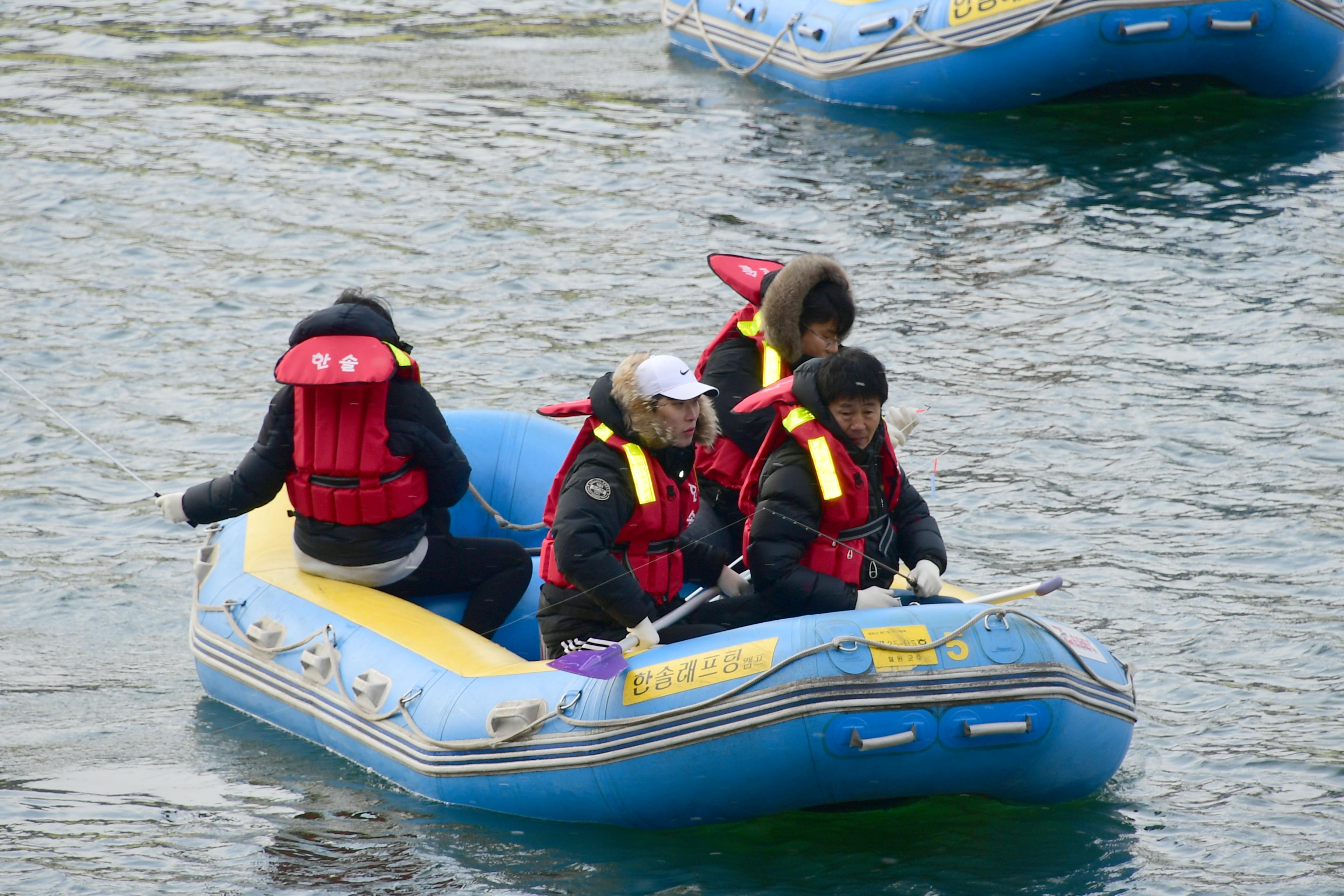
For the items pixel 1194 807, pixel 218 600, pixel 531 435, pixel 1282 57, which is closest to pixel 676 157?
pixel 1282 57

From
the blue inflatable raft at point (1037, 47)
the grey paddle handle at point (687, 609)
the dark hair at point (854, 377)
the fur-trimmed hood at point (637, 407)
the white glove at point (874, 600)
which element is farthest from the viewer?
the blue inflatable raft at point (1037, 47)

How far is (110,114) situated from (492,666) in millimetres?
9638

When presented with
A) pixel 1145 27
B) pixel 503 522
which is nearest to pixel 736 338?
pixel 503 522

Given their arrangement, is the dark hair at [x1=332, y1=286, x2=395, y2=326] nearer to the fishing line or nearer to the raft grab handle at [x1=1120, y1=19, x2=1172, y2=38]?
the fishing line

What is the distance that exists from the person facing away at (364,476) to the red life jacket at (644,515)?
2.03 ft

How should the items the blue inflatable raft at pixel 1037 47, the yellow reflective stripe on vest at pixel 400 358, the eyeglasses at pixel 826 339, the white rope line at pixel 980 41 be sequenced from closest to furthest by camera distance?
the eyeglasses at pixel 826 339
the yellow reflective stripe on vest at pixel 400 358
the blue inflatable raft at pixel 1037 47
the white rope line at pixel 980 41

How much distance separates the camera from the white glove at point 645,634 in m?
4.26

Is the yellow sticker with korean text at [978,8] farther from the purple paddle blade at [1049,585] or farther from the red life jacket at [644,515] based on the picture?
the purple paddle blade at [1049,585]

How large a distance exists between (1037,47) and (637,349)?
14.7 feet

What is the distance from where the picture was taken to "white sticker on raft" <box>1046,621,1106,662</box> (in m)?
4.18

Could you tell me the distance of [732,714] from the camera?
4070 mm

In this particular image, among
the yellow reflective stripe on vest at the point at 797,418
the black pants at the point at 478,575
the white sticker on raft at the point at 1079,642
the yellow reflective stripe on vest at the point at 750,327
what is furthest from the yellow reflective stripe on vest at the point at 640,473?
the white sticker on raft at the point at 1079,642

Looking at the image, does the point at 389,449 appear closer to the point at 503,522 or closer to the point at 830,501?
the point at 503,522

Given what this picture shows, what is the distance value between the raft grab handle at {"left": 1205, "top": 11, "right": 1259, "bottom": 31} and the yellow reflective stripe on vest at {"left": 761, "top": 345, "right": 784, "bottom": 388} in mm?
7169
